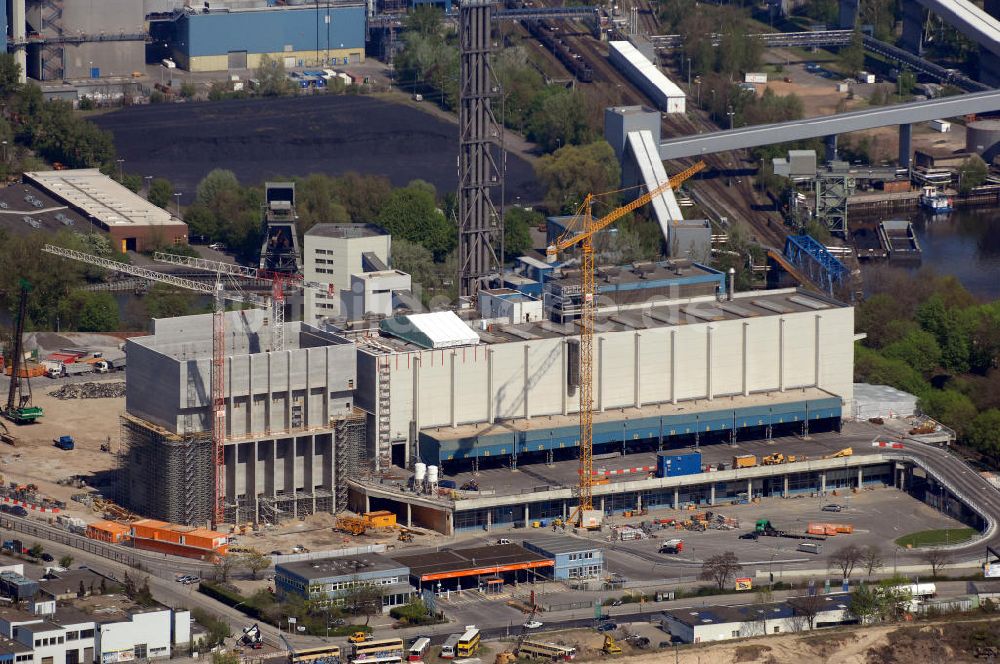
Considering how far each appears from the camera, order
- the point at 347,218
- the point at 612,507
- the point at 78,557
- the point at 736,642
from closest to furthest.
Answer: the point at 736,642, the point at 78,557, the point at 612,507, the point at 347,218

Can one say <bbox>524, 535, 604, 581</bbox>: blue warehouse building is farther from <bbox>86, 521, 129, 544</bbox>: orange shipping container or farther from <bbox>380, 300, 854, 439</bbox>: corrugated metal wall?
<bbox>86, 521, 129, 544</bbox>: orange shipping container

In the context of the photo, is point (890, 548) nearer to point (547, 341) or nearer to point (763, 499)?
point (763, 499)

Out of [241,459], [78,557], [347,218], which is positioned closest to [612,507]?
[241,459]

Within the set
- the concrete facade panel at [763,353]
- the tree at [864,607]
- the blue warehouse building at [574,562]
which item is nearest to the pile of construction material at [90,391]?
the concrete facade panel at [763,353]

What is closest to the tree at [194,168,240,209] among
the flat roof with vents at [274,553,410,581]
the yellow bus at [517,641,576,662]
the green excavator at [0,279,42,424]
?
Answer: the green excavator at [0,279,42,424]

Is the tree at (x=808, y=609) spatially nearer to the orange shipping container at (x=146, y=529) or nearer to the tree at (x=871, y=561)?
the tree at (x=871, y=561)
